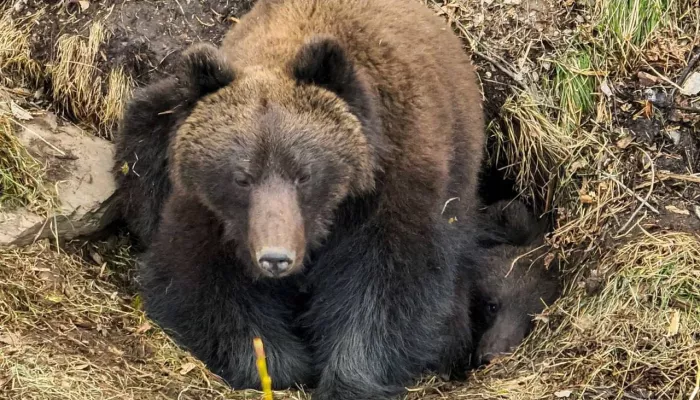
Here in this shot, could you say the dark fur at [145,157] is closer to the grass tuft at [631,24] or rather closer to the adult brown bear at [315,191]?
the adult brown bear at [315,191]

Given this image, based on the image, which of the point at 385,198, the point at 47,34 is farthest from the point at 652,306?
the point at 47,34

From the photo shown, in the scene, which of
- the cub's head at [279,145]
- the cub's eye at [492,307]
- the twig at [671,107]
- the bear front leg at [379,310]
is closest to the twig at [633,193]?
the twig at [671,107]

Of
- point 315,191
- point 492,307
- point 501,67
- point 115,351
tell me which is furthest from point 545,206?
point 115,351

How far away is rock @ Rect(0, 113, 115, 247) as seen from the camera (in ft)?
19.2

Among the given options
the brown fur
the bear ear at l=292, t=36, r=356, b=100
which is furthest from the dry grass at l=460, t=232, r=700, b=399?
the bear ear at l=292, t=36, r=356, b=100

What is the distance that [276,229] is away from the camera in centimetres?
448

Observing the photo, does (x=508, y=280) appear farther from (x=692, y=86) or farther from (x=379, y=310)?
(x=692, y=86)

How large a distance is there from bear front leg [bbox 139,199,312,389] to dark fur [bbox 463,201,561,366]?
1.45 m

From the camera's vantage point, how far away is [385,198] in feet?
17.1

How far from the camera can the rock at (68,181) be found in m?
5.86

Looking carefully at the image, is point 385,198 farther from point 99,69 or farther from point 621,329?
point 99,69

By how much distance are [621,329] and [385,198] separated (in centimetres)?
167

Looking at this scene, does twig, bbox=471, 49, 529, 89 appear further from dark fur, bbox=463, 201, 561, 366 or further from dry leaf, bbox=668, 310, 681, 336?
dry leaf, bbox=668, 310, 681, 336

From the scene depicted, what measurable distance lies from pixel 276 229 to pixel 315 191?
0.42 metres
